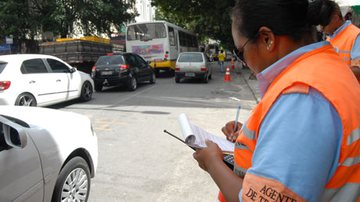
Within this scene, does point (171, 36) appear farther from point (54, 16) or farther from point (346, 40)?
point (346, 40)

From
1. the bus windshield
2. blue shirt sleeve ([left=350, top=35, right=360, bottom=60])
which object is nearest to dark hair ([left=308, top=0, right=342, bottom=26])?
blue shirt sleeve ([left=350, top=35, right=360, bottom=60])

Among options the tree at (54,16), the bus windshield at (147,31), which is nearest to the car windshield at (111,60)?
the bus windshield at (147,31)

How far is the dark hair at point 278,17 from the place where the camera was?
1107 mm

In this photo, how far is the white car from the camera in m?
8.00

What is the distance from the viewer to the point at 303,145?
92cm

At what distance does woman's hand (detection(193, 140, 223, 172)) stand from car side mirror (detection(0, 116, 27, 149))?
141cm

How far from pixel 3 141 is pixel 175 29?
20.1 metres

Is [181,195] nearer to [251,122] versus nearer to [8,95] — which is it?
[251,122]

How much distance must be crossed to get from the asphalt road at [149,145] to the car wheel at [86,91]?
0.28 metres

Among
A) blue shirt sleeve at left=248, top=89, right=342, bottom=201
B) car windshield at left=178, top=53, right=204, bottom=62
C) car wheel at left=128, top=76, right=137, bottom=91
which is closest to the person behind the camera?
blue shirt sleeve at left=248, top=89, right=342, bottom=201

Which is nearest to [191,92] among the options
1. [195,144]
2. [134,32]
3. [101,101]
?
[101,101]

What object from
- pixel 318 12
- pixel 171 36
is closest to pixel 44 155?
pixel 318 12

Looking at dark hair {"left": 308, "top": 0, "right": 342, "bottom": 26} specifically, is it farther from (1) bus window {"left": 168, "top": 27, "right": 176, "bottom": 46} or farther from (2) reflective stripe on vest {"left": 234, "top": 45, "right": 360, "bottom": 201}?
(1) bus window {"left": 168, "top": 27, "right": 176, "bottom": 46}

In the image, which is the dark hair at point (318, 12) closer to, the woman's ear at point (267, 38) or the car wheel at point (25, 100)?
the woman's ear at point (267, 38)
